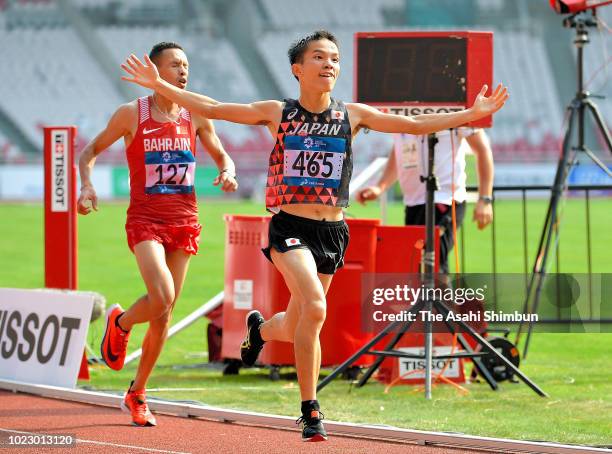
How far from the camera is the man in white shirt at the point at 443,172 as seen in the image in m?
8.47

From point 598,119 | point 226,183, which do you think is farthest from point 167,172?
point 598,119

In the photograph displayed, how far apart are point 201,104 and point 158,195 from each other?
982 millimetres

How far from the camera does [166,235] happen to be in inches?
267

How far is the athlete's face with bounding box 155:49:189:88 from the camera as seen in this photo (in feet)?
22.4

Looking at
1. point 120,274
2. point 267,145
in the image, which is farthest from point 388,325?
point 267,145

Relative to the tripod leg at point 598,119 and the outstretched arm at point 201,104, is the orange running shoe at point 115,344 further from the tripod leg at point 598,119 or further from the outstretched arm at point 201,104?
the tripod leg at point 598,119

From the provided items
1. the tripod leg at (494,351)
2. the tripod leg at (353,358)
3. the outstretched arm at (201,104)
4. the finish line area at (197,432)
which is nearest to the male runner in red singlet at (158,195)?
the finish line area at (197,432)

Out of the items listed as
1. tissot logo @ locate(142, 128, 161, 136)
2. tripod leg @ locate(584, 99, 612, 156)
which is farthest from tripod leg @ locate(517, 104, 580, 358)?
tissot logo @ locate(142, 128, 161, 136)

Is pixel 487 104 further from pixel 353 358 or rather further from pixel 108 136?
pixel 108 136

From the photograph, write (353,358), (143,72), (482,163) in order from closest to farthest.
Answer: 1. (143,72)
2. (353,358)
3. (482,163)

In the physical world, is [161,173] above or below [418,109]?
below

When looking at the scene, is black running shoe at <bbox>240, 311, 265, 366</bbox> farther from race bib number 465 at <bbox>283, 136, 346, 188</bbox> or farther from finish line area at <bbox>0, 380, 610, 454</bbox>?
race bib number 465 at <bbox>283, 136, 346, 188</bbox>

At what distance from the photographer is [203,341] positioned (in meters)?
11.0

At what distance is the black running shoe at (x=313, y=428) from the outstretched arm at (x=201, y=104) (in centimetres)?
148
